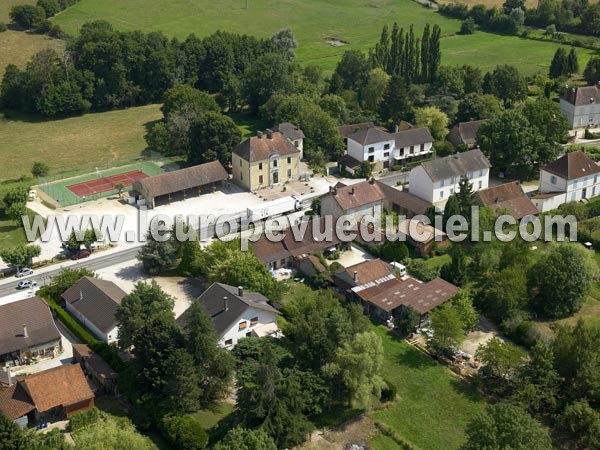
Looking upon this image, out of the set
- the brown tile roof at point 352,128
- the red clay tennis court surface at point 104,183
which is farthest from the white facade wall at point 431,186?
the red clay tennis court surface at point 104,183

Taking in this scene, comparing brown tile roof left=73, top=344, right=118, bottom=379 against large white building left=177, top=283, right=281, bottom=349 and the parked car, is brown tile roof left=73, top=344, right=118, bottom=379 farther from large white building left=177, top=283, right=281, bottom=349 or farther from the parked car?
the parked car

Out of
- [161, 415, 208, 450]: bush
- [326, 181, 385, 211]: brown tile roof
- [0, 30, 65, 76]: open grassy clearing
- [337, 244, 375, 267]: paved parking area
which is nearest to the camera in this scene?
[161, 415, 208, 450]: bush

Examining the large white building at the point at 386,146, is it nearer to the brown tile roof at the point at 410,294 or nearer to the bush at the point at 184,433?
the brown tile roof at the point at 410,294

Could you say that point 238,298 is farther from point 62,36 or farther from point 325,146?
point 62,36

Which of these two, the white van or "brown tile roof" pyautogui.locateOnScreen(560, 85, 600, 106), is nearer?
the white van

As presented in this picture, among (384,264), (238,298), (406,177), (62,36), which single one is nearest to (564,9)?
(406,177)

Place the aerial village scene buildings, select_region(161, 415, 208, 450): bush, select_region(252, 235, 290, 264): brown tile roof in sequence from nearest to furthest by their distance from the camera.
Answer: select_region(161, 415, 208, 450): bush < the aerial village scene buildings < select_region(252, 235, 290, 264): brown tile roof

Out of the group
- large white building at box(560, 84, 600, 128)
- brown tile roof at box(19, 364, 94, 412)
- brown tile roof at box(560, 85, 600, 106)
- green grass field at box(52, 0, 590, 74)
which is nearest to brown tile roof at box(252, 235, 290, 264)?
brown tile roof at box(19, 364, 94, 412)
